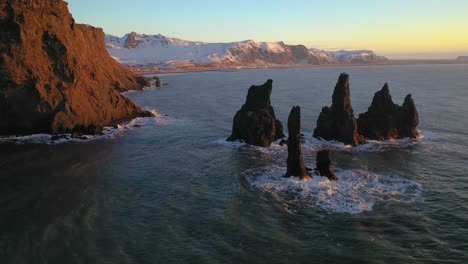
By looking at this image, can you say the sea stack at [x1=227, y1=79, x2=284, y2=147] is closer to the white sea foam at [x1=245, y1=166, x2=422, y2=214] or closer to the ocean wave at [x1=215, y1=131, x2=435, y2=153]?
the ocean wave at [x1=215, y1=131, x2=435, y2=153]

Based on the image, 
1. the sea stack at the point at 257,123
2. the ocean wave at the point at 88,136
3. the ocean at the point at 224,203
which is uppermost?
the sea stack at the point at 257,123

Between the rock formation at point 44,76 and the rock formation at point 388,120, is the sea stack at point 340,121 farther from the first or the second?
the rock formation at point 44,76

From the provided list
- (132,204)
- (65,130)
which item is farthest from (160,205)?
(65,130)

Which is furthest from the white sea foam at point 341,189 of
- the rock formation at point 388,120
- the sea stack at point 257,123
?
the rock formation at point 388,120

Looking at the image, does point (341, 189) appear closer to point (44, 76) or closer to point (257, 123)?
point (257, 123)

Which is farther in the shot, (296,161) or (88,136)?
(88,136)

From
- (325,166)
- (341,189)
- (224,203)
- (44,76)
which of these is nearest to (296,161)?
(325,166)
